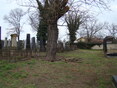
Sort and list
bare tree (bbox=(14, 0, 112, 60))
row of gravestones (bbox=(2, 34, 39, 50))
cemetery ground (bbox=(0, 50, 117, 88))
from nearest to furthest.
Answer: cemetery ground (bbox=(0, 50, 117, 88)) < bare tree (bbox=(14, 0, 112, 60)) < row of gravestones (bbox=(2, 34, 39, 50))

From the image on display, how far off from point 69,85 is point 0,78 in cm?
267

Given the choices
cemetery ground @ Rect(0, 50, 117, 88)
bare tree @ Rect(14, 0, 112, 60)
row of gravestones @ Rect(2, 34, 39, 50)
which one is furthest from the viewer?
row of gravestones @ Rect(2, 34, 39, 50)

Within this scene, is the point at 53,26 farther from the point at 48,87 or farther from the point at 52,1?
the point at 48,87

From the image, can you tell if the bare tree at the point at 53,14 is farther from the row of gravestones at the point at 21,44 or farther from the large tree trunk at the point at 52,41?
the row of gravestones at the point at 21,44

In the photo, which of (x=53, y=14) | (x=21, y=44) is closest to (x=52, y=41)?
(x=53, y=14)

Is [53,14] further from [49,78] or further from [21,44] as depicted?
[21,44]

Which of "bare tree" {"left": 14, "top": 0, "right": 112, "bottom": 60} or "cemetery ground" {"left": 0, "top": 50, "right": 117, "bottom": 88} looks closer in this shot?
"cemetery ground" {"left": 0, "top": 50, "right": 117, "bottom": 88}

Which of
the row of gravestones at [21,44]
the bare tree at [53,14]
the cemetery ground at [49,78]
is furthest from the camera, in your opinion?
the row of gravestones at [21,44]

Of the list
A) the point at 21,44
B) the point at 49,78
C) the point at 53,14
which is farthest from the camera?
the point at 21,44

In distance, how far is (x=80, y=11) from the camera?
14039 mm

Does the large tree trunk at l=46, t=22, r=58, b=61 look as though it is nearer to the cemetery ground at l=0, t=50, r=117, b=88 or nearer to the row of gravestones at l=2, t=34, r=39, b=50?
the cemetery ground at l=0, t=50, r=117, b=88

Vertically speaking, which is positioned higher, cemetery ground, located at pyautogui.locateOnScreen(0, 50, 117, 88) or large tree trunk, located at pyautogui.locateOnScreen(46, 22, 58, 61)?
large tree trunk, located at pyautogui.locateOnScreen(46, 22, 58, 61)

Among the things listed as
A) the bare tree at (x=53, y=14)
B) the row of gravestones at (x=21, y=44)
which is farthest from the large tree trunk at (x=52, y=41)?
the row of gravestones at (x=21, y=44)

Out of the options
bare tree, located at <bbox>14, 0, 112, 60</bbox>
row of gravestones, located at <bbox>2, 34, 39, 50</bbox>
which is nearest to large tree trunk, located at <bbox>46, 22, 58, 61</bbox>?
bare tree, located at <bbox>14, 0, 112, 60</bbox>
